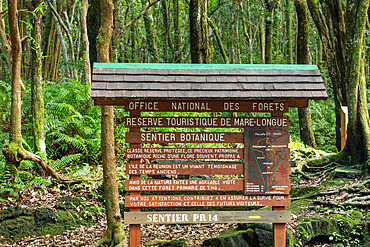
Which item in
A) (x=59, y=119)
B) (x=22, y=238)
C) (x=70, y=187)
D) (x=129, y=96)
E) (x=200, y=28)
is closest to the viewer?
(x=129, y=96)

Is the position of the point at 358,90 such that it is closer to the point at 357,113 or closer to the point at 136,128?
the point at 357,113

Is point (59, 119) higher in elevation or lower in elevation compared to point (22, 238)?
higher

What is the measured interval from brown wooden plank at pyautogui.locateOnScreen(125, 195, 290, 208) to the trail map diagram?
0.41ft

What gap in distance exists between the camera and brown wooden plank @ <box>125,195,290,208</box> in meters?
5.44

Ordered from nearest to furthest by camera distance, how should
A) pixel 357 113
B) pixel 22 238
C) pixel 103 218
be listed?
pixel 22 238
pixel 103 218
pixel 357 113

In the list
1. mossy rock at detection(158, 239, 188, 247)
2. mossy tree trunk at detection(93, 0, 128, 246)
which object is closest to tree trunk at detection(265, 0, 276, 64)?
mossy tree trunk at detection(93, 0, 128, 246)

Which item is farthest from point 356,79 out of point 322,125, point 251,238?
point 322,125

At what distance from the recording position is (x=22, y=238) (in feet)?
21.0

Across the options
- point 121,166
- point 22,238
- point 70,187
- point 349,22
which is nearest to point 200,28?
point 349,22

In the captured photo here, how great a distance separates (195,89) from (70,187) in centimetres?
457

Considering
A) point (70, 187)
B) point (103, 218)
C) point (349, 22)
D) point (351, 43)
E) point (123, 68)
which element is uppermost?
point (349, 22)

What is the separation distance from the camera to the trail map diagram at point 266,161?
18.1 feet

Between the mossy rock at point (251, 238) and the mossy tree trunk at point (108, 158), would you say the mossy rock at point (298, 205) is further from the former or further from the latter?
the mossy tree trunk at point (108, 158)

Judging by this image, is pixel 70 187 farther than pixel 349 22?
No
